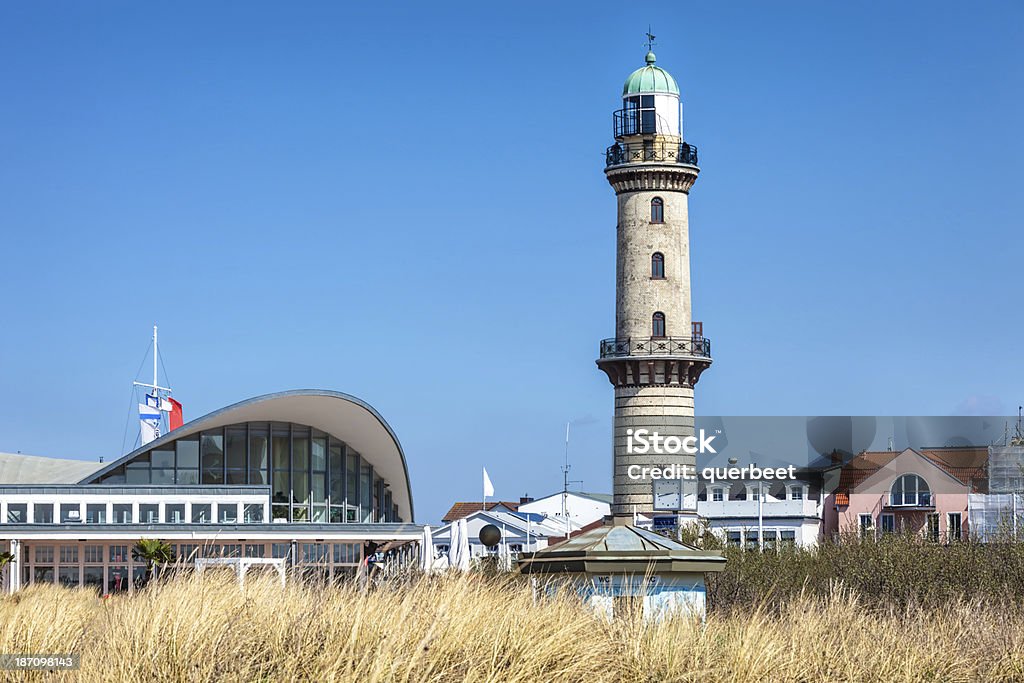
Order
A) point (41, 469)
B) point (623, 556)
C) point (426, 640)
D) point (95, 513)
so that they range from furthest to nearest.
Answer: point (41, 469), point (95, 513), point (623, 556), point (426, 640)

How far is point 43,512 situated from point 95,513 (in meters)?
1.57

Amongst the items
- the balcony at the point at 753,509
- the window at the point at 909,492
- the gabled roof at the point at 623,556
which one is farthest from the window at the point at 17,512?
the window at the point at 909,492

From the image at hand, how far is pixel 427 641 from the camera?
12.9 meters

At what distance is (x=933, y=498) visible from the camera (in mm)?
73500

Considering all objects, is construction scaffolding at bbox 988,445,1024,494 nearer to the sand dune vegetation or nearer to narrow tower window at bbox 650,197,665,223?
narrow tower window at bbox 650,197,665,223

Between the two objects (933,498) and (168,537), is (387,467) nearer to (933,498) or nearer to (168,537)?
(168,537)

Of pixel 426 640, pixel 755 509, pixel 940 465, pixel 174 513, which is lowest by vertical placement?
pixel 755 509

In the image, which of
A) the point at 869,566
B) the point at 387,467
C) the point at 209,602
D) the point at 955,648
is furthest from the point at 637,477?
the point at 209,602

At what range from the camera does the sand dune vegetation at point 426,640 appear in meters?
12.5

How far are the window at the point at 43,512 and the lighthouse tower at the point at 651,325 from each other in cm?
2143

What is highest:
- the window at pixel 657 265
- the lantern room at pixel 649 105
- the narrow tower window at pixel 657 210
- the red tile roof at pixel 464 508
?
the lantern room at pixel 649 105

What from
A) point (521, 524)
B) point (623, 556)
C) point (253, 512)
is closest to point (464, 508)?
point (521, 524)

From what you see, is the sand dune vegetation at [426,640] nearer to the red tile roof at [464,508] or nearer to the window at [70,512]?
the window at [70,512]

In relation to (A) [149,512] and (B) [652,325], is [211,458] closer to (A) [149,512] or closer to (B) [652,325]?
(A) [149,512]
